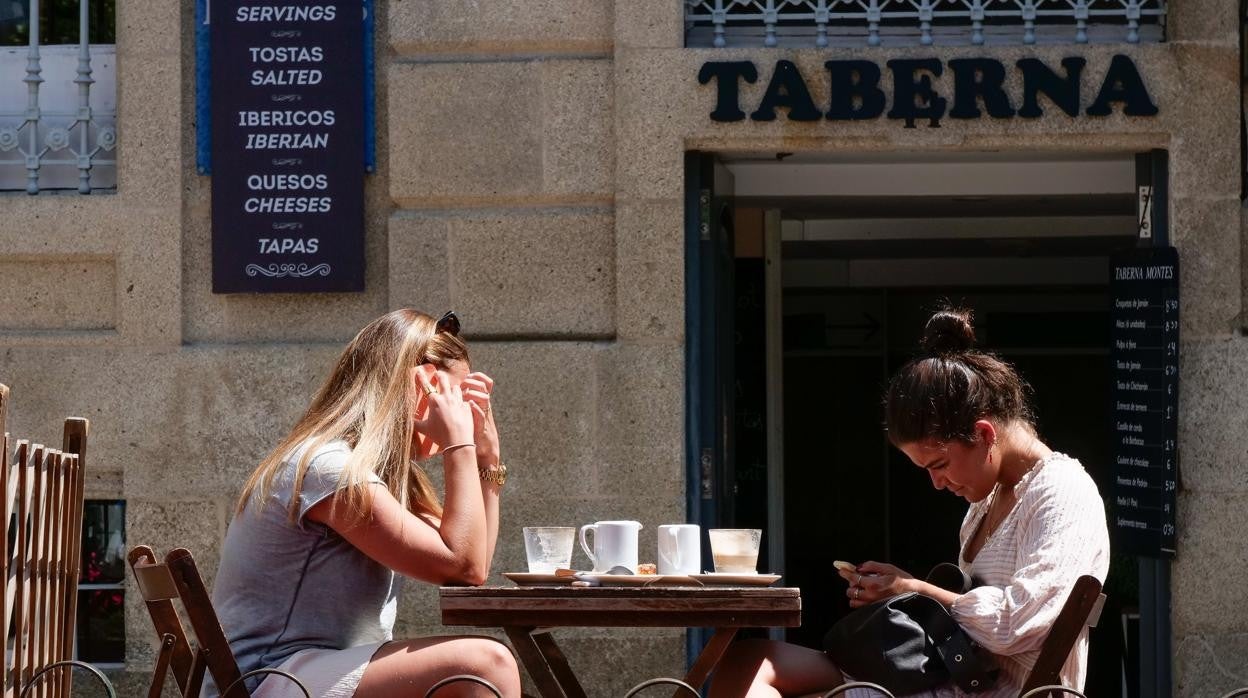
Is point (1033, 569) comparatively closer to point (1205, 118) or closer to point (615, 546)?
point (615, 546)

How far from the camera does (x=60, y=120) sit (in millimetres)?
6918

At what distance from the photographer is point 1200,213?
6.41 metres

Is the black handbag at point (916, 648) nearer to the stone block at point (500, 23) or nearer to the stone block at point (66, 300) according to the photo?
the stone block at point (500, 23)

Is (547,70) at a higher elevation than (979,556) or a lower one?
higher

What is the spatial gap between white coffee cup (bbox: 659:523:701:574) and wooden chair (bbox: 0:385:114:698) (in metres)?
1.41

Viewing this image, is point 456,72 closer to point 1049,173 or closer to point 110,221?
point 110,221

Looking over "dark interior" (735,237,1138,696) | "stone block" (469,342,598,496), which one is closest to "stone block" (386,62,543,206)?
"stone block" (469,342,598,496)

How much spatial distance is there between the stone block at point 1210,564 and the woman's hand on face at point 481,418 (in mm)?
3380

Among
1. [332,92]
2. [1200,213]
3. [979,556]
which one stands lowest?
[979,556]

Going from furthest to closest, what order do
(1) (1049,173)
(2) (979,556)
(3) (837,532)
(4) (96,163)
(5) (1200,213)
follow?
(3) (837,532) → (1) (1049,173) → (4) (96,163) → (5) (1200,213) → (2) (979,556)

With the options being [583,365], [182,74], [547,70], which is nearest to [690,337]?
[583,365]

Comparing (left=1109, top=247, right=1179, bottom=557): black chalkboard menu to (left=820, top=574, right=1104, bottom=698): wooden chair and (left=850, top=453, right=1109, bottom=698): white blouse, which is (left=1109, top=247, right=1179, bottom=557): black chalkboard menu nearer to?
(left=850, top=453, right=1109, bottom=698): white blouse

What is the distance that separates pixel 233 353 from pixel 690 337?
5.71 feet

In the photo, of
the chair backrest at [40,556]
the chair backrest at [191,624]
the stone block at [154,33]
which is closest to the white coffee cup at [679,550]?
the chair backrest at [191,624]
